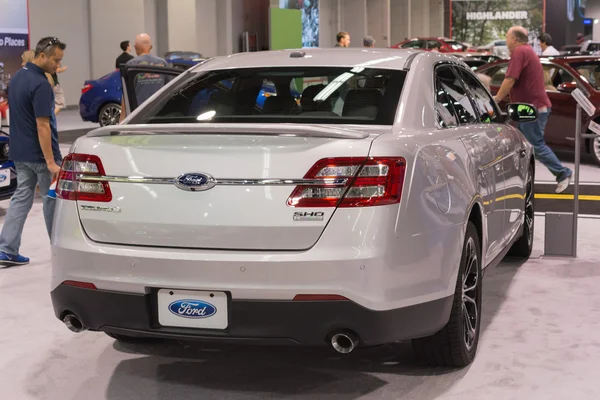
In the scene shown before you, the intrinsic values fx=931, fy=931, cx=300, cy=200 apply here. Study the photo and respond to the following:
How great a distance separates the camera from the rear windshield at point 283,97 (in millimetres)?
4234

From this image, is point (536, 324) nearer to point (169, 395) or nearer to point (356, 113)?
point (356, 113)

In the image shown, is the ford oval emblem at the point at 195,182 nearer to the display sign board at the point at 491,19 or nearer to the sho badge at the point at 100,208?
the sho badge at the point at 100,208

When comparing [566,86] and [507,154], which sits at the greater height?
[566,86]

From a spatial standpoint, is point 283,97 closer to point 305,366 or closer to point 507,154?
point 305,366

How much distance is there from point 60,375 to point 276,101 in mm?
1638

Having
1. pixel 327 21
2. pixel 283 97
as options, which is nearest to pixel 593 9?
pixel 327 21

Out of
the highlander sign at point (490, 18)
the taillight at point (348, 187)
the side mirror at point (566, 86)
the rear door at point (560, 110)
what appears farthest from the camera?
the highlander sign at point (490, 18)

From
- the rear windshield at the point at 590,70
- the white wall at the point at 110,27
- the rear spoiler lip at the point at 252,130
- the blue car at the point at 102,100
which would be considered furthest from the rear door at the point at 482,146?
the white wall at the point at 110,27

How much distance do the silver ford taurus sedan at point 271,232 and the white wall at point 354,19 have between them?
128 ft

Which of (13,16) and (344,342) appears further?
(13,16)

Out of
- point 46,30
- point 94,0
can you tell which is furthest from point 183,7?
point 46,30

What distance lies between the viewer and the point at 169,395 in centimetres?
403

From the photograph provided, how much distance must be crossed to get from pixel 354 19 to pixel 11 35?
1086 inches

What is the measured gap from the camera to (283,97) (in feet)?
14.6
